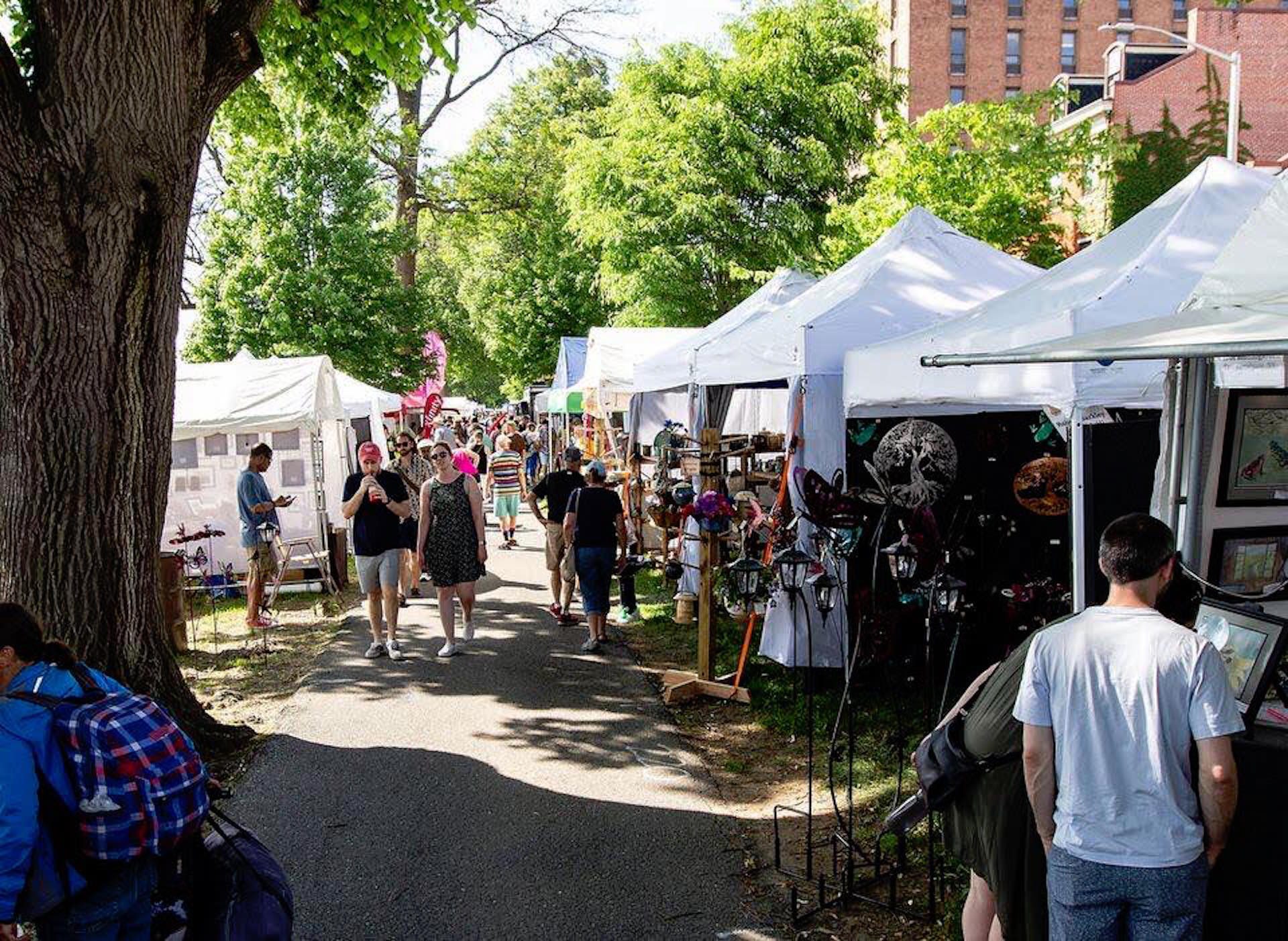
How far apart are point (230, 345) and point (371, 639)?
15151mm

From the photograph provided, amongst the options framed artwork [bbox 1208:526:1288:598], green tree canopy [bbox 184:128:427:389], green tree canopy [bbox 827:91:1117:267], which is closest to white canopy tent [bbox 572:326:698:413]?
green tree canopy [bbox 827:91:1117:267]

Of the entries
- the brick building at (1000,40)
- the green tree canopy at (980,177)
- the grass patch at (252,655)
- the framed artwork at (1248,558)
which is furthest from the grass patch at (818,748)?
the brick building at (1000,40)

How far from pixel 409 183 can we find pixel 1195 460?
25893 mm

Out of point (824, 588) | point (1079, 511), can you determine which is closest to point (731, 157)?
point (824, 588)

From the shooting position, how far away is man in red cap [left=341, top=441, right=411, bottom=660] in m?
9.14

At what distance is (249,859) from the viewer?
3453 mm

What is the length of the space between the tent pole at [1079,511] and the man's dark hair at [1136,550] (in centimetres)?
172

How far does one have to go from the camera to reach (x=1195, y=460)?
4.09 m

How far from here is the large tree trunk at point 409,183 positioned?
2620 centimetres

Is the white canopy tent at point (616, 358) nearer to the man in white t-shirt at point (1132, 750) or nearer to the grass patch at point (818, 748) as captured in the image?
the grass patch at point (818, 748)

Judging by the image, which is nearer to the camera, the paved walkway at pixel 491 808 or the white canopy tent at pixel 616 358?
the paved walkway at pixel 491 808

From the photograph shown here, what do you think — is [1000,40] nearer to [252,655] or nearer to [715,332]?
[715,332]

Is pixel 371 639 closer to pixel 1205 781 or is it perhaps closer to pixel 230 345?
pixel 1205 781

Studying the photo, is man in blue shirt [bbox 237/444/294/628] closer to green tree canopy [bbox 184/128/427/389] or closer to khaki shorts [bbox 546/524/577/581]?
khaki shorts [bbox 546/524/577/581]
